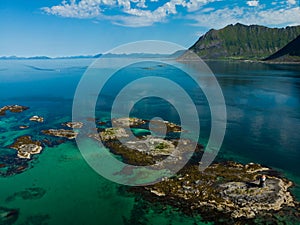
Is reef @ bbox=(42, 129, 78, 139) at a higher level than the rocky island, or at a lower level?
higher

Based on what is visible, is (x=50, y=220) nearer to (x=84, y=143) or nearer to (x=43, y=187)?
(x=43, y=187)

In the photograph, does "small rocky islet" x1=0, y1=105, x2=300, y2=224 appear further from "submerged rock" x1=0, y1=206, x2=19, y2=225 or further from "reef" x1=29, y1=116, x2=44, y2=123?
"reef" x1=29, y1=116, x2=44, y2=123

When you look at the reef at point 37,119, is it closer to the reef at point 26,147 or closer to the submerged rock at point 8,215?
the reef at point 26,147

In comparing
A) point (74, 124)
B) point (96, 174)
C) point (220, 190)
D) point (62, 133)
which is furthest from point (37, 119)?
point (220, 190)

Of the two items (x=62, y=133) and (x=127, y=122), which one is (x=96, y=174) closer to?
(x=62, y=133)

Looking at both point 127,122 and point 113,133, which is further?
point 127,122

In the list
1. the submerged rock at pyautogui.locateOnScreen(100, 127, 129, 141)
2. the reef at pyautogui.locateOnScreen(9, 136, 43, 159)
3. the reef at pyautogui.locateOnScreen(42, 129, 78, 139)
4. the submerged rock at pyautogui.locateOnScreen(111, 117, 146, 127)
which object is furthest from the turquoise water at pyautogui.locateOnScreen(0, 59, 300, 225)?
the submerged rock at pyautogui.locateOnScreen(111, 117, 146, 127)

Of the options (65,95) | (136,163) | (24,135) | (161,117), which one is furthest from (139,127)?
(65,95)
